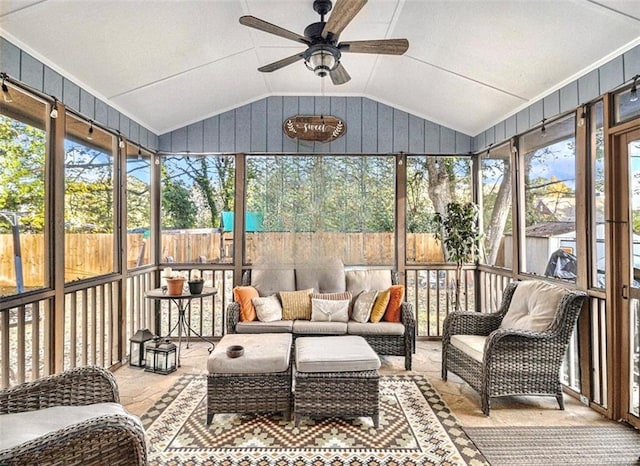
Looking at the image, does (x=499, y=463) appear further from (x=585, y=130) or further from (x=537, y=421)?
(x=585, y=130)

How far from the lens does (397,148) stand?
17.1 feet

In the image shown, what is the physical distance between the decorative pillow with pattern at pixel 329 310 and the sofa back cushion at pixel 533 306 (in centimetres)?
151

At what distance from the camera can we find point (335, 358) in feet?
9.45

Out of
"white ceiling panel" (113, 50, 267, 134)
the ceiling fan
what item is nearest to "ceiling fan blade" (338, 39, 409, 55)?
the ceiling fan

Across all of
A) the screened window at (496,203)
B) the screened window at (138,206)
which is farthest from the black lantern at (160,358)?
the screened window at (496,203)

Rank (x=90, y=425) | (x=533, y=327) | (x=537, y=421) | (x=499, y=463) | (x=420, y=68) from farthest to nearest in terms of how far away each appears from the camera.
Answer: (x=420, y=68)
(x=533, y=327)
(x=537, y=421)
(x=499, y=463)
(x=90, y=425)

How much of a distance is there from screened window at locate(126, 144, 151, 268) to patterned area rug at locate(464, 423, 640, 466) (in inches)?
151

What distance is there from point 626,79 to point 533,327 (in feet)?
6.38

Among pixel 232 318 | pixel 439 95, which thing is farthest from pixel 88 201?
pixel 439 95

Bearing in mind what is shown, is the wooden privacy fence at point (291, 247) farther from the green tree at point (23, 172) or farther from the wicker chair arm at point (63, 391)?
the wicker chair arm at point (63, 391)

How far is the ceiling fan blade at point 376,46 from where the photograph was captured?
8.67 ft

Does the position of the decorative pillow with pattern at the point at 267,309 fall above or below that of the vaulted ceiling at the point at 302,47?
below

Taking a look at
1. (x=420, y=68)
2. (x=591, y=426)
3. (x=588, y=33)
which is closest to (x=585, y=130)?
(x=588, y=33)

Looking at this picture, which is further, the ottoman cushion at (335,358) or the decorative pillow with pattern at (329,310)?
the decorative pillow with pattern at (329,310)
